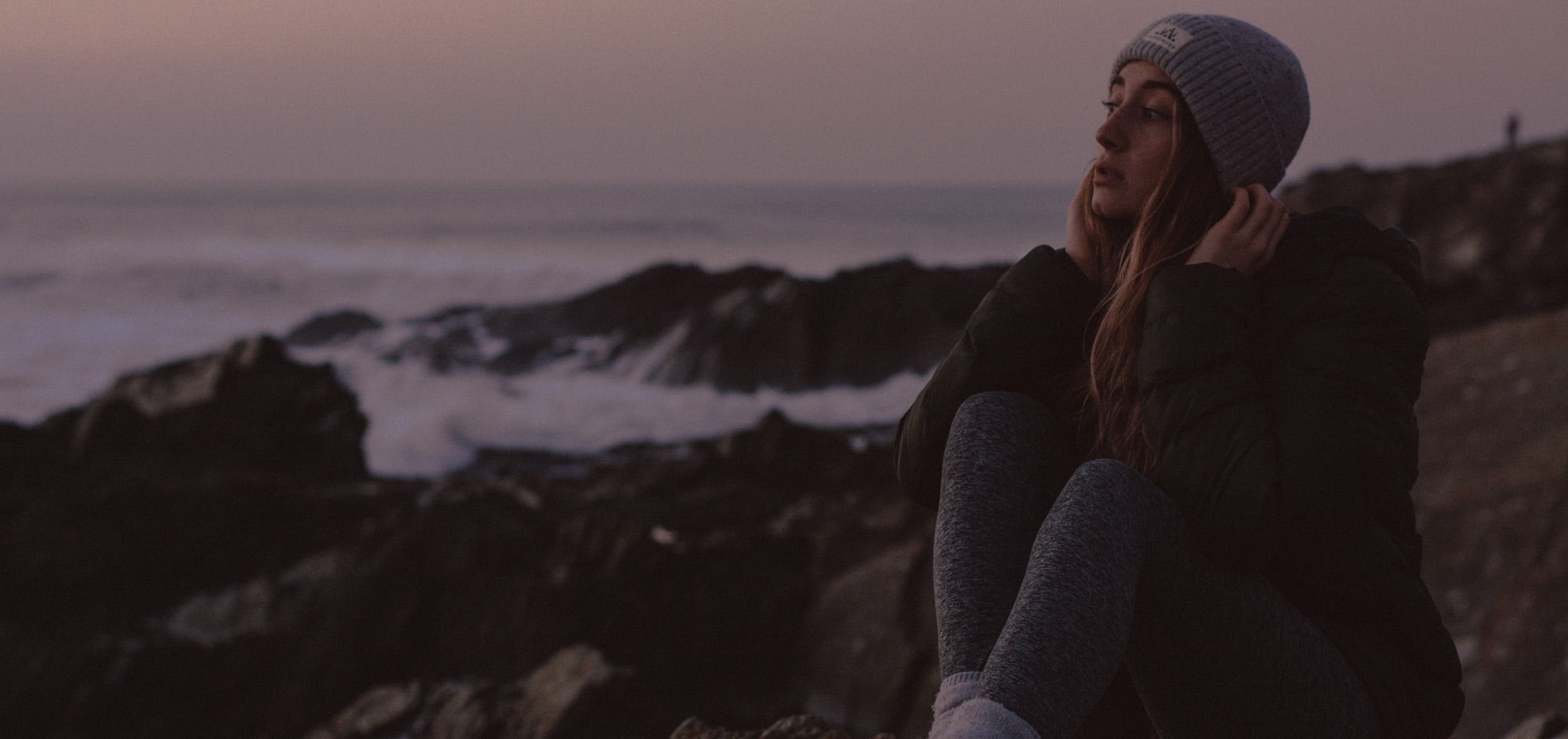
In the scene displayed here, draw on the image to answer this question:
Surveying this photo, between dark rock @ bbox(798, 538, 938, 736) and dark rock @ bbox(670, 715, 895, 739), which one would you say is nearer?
dark rock @ bbox(670, 715, 895, 739)

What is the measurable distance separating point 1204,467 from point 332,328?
24.5 meters

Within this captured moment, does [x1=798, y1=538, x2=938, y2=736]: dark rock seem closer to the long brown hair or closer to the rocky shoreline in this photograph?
the rocky shoreline

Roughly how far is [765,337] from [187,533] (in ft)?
29.3

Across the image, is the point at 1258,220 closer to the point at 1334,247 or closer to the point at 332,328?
the point at 1334,247

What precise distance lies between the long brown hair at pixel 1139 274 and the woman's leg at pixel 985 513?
128 millimetres

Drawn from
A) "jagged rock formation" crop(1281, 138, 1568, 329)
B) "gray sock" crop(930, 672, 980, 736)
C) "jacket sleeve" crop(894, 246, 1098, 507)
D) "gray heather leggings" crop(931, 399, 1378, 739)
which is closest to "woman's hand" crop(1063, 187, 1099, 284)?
"jacket sleeve" crop(894, 246, 1098, 507)

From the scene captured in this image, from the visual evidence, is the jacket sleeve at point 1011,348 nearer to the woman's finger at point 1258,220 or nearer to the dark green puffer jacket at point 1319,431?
the dark green puffer jacket at point 1319,431

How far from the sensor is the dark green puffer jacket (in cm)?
178

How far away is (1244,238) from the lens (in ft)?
6.82

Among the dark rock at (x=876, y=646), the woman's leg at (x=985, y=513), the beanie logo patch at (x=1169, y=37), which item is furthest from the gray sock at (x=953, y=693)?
the dark rock at (x=876, y=646)

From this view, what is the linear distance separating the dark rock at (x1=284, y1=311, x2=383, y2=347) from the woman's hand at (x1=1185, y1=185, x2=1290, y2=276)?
23.1m

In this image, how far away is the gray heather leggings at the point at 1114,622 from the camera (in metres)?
1.71

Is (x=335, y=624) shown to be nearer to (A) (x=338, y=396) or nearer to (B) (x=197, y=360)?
(A) (x=338, y=396)

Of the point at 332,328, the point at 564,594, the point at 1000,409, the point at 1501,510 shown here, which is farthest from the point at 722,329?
the point at 1000,409
